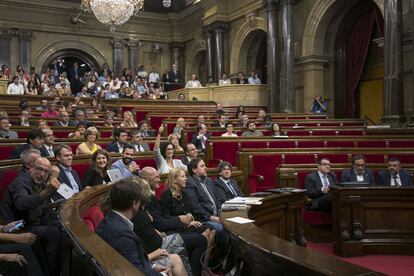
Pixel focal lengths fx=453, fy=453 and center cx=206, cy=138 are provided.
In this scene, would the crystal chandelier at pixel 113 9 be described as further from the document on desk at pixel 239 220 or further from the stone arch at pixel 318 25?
the document on desk at pixel 239 220

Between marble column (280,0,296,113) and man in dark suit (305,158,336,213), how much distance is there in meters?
6.92

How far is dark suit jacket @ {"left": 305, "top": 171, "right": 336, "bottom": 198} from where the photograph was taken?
17.1 ft

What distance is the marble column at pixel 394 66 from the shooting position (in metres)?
9.27

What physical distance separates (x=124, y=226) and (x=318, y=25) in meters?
10.8

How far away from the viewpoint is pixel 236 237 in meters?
2.37

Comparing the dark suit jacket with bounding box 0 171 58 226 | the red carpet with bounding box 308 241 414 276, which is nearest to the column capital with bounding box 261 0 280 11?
the red carpet with bounding box 308 241 414 276

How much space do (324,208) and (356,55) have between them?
7996 millimetres

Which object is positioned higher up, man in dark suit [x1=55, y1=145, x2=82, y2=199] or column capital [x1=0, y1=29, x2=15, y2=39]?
column capital [x1=0, y1=29, x2=15, y2=39]

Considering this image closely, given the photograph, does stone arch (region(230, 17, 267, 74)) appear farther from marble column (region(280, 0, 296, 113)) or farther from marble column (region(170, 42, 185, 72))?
marble column (region(170, 42, 185, 72))

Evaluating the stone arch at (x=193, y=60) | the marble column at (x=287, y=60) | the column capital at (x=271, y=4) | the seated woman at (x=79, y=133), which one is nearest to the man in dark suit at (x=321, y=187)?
the seated woman at (x=79, y=133)

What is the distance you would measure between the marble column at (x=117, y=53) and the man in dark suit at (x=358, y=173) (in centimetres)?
1401

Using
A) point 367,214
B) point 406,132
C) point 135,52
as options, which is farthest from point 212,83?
point 367,214

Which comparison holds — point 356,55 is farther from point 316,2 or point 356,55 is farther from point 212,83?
point 212,83

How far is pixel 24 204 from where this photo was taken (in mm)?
3107
